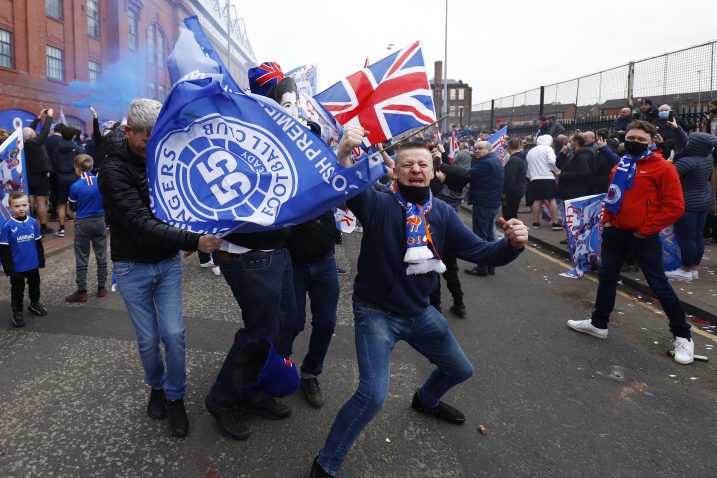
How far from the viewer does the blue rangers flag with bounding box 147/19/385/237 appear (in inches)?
93.6

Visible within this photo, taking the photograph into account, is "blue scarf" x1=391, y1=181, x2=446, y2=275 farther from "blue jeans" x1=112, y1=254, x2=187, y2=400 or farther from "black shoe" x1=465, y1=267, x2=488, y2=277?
"black shoe" x1=465, y1=267, x2=488, y2=277

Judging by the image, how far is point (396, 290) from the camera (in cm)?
269

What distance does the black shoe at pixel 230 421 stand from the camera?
2965mm

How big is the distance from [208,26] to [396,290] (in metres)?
75.3

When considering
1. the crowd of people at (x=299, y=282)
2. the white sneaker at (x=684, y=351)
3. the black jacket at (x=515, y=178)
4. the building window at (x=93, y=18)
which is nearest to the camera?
the crowd of people at (x=299, y=282)

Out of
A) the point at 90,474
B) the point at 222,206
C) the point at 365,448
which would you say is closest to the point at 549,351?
the point at 365,448

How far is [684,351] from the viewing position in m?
4.32

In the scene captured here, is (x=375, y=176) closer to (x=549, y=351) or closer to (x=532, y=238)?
(x=549, y=351)

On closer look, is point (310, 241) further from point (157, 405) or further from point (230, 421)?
point (157, 405)

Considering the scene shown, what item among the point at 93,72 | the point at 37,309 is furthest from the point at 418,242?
the point at 93,72

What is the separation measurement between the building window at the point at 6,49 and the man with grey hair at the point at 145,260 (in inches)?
990

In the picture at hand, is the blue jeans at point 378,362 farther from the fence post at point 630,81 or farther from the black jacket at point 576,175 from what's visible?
the fence post at point 630,81

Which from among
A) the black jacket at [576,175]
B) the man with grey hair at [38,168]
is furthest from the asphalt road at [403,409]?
the black jacket at [576,175]

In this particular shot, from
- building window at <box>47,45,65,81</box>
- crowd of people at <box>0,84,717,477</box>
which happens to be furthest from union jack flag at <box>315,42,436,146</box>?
building window at <box>47,45,65,81</box>
